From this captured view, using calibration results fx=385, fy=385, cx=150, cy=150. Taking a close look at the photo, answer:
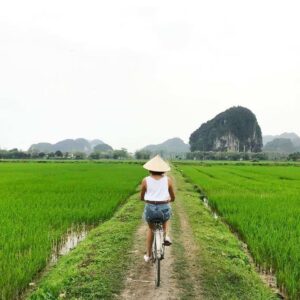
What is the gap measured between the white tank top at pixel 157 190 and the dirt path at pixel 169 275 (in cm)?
98

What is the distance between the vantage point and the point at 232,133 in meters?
128

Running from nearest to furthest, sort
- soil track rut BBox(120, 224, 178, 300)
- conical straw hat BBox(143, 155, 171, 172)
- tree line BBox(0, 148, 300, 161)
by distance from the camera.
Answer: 1. soil track rut BBox(120, 224, 178, 300)
2. conical straw hat BBox(143, 155, 171, 172)
3. tree line BBox(0, 148, 300, 161)

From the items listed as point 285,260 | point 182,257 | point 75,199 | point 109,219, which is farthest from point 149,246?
point 75,199

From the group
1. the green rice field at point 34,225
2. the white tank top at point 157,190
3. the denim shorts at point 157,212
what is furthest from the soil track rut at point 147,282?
the green rice field at point 34,225

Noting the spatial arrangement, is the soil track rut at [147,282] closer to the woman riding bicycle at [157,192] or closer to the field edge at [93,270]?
the field edge at [93,270]

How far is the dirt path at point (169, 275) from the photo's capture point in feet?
13.7

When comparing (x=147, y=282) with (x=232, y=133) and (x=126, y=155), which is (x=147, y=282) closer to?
(x=126, y=155)

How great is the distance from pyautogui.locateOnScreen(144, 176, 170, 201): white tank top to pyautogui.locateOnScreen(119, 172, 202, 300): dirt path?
3.21 feet

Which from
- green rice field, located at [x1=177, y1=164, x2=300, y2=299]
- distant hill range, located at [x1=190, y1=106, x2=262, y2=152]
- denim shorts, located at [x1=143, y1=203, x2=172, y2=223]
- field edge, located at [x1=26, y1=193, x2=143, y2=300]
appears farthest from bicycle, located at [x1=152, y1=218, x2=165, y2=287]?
distant hill range, located at [x1=190, y1=106, x2=262, y2=152]

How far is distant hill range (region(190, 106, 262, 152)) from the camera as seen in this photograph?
127500mm

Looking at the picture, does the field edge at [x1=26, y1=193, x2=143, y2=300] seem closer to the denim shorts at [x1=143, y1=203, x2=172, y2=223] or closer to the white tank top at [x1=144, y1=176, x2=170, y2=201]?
the denim shorts at [x1=143, y1=203, x2=172, y2=223]

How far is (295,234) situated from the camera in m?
6.78

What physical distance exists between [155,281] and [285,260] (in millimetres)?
1942

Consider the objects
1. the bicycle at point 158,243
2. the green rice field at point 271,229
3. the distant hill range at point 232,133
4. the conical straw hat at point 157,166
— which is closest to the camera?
the bicycle at point 158,243
